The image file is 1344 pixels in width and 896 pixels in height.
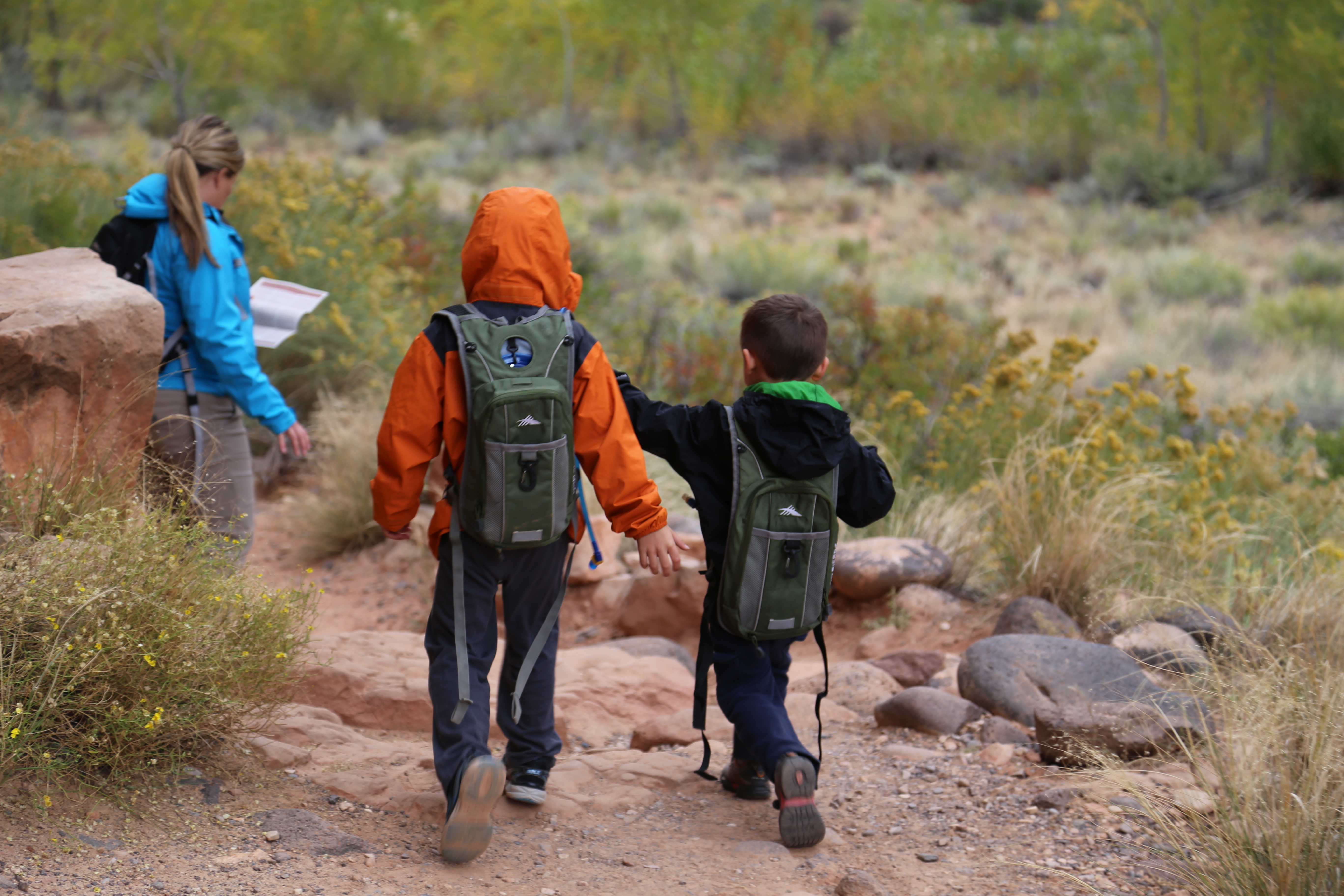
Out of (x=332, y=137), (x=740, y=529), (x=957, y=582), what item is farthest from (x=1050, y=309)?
(x=332, y=137)

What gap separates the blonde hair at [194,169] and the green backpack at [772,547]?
184cm

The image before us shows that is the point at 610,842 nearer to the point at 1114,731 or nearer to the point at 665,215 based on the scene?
the point at 1114,731

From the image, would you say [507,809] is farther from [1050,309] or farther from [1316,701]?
[1050,309]

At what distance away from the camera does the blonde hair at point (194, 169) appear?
3523mm

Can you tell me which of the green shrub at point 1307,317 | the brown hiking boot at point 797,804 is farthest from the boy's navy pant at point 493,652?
the green shrub at point 1307,317

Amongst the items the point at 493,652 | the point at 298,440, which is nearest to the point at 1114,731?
the point at 493,652

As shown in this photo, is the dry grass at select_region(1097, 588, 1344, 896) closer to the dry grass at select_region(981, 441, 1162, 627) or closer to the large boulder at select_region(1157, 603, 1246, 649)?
the large boulder at select_region(1157, 603, 1246, 649)

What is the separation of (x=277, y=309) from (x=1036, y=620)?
10.6ft

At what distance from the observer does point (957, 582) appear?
5504mm

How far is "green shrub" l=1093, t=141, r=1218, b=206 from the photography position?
20.0 m

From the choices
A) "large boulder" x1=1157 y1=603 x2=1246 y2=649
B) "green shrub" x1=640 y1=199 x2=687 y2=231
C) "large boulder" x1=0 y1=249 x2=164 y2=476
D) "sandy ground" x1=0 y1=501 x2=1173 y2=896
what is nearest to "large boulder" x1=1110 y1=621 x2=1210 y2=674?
"large boulder" x1=1157 y1=603 x2=1246 y2=649

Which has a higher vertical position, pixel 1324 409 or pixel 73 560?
pixel 73 560

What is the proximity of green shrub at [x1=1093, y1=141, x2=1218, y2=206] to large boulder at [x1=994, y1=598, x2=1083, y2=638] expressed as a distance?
17.1 metres

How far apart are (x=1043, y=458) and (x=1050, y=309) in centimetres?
848
